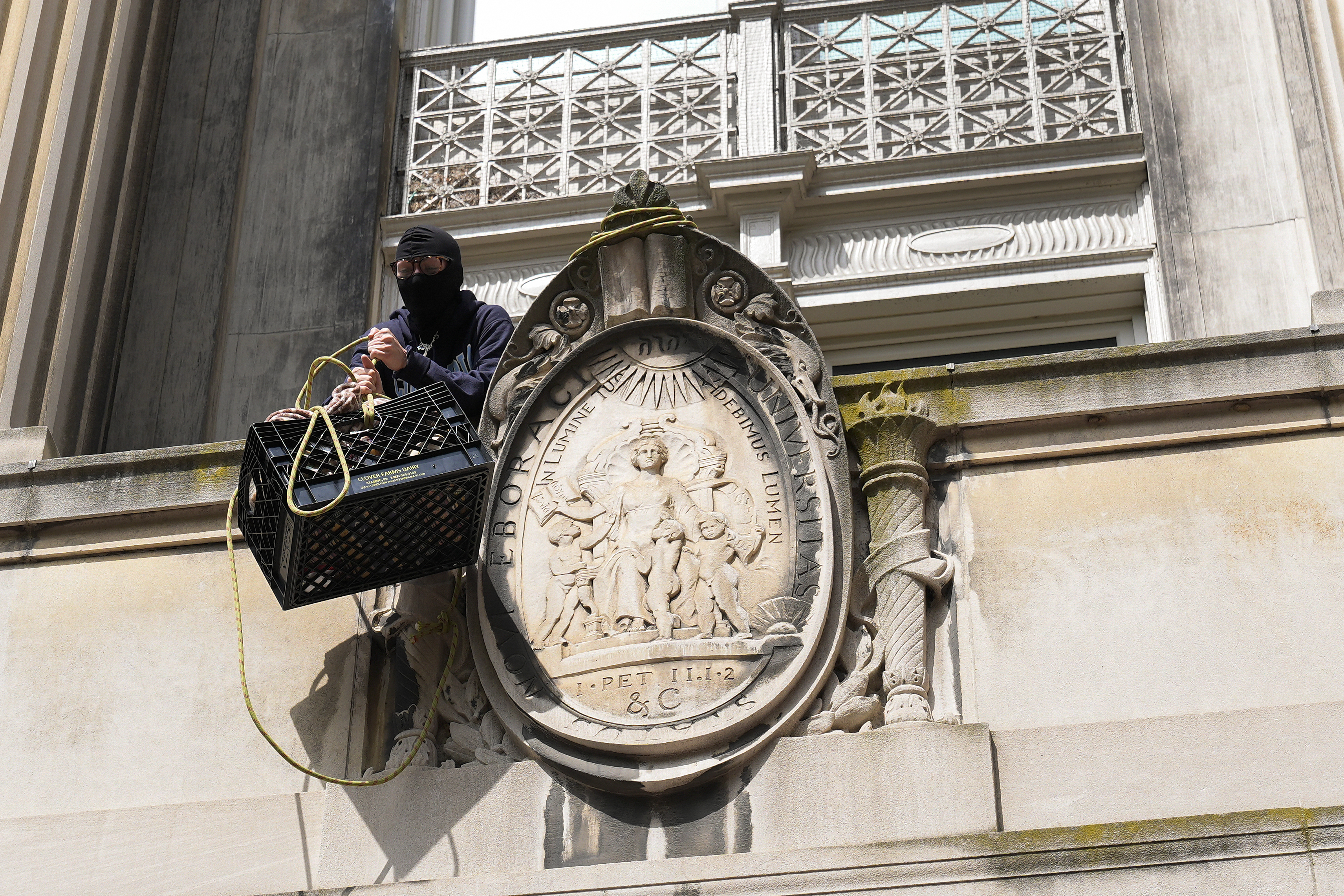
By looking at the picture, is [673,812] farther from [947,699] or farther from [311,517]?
[311,517]

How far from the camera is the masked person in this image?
6.66 m


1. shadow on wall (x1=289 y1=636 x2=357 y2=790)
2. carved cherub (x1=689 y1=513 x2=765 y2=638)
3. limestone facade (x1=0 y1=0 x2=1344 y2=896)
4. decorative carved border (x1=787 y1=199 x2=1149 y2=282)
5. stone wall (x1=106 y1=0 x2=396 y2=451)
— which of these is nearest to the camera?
limestone facade (x1=0 y1=0 x2=1344 y2=896)

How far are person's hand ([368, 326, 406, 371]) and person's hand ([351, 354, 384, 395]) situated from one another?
0.01m

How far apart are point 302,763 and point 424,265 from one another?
1872 millimetres

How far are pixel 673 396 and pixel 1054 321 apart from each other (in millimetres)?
3838

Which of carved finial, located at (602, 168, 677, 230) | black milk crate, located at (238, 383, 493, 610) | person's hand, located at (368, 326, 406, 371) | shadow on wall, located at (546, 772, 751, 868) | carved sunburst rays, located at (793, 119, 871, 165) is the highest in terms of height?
carved sunburst rays, located at (793, 119, 871, 165)

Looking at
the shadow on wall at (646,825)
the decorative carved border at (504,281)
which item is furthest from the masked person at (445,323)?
the decorative carved border at (504,281)

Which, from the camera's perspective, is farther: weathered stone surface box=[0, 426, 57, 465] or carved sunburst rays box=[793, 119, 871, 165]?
carved sunburst rays box=[793, 119, 871, 165]

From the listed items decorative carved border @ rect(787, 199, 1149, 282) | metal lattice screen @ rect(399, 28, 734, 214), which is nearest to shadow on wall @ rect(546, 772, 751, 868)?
decorative carved border @ rect(787, 199, 1149, 282)

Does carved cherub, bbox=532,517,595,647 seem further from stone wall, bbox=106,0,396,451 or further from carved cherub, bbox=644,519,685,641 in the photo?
stone wall, bbox=106,0,396,451

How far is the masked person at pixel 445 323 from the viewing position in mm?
6656

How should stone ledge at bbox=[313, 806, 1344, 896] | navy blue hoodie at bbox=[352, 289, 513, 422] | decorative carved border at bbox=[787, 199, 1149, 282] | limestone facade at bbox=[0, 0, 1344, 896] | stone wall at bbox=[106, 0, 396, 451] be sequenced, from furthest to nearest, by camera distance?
stone wall at bbox=[106, 0, 396, 451]
decorative carved border at bbox=[787, 199, 1149, 282]
navy blue hoodie at bbox=[352, 289, 513, 422]
limestone facade at bbox=[0, 0, 1344, 896]
stone ledge at bbox=[313, 806, 1344, 896]

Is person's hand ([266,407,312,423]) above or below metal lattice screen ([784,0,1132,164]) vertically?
below

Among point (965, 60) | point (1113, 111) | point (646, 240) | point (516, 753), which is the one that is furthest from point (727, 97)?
point (516, 753)
